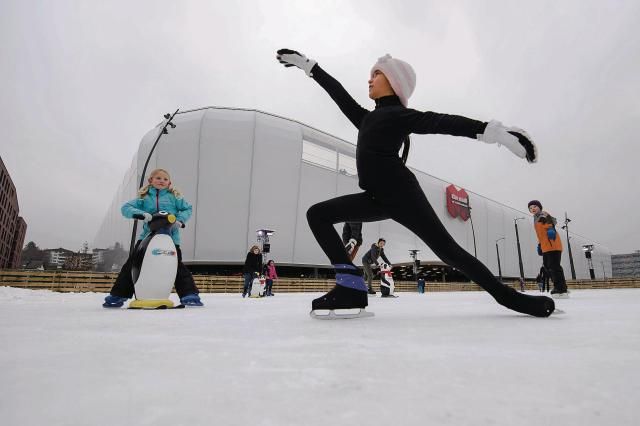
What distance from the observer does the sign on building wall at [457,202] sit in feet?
134

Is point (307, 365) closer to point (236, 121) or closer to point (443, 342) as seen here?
point (443, 342)

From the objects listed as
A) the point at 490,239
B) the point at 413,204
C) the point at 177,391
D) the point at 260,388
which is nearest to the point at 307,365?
the point at 260,388

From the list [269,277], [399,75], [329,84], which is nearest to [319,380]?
[399,75]

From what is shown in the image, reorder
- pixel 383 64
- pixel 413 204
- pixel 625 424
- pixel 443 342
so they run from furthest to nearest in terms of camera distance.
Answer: pixel 383 64 → pixel 413 204 → pixel 443 342 → pixel 625 424

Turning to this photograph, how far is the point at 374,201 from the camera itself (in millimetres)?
2627

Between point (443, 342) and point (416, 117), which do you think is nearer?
point (443, 342)

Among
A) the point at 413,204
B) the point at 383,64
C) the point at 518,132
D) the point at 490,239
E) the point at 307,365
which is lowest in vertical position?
the point at 307,365

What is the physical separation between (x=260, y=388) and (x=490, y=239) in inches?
1985

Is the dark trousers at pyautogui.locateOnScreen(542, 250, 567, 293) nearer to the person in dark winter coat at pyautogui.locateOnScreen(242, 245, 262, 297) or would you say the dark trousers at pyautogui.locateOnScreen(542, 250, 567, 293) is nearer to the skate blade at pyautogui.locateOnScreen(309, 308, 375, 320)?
the skate blade at pyautogui.locateOnScreen(309, 308, 375, 320)

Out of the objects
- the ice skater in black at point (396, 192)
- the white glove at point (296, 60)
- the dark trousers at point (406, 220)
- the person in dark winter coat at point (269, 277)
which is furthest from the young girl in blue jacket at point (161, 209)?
the person in dark winter coat at point (269, 277)

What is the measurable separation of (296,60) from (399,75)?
97cm

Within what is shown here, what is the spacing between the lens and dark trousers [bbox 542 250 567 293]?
602cm

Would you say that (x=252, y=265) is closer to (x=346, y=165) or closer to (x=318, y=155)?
(x=318, y=155)

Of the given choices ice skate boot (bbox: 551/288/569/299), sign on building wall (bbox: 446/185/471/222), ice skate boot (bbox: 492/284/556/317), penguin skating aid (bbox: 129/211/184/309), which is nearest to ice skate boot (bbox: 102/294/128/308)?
penguin skating aid (bbox: 129/211/184/309)
